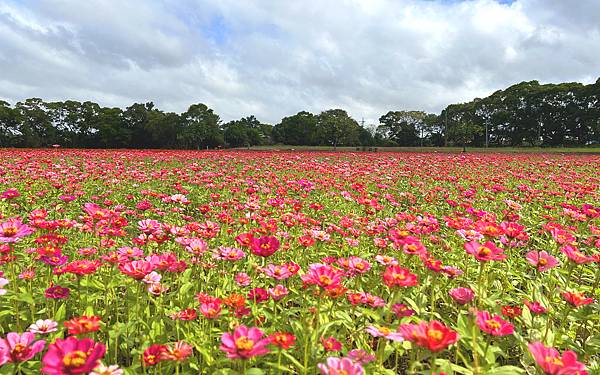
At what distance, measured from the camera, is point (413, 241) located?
192cm

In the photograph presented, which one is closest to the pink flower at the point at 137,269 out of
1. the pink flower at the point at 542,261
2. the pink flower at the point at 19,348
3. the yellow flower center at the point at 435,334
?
the pink flower at the point at 19,348

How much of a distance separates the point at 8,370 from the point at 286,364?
3.49 feet

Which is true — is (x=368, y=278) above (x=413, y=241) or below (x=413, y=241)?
below

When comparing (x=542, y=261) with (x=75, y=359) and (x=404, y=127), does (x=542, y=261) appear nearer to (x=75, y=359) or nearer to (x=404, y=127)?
(x=75, y=359)

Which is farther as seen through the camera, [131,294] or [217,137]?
[217,137]

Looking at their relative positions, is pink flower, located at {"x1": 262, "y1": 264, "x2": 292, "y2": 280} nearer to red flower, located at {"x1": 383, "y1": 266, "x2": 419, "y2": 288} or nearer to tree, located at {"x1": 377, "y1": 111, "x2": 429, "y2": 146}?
red flower, located at {"x1": 383, "y1": 266, "x2": 419, "y2": 288}

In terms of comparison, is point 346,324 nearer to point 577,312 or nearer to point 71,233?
point 577,312

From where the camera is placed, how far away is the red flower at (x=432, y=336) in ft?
3.26

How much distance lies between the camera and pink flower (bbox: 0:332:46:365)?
41.6 inches

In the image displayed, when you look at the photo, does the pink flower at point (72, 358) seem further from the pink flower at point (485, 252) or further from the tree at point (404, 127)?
the tree at point (404, 127)

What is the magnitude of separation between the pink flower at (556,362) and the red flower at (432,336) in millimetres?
250

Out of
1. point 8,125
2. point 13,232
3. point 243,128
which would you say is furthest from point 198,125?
point 13,232

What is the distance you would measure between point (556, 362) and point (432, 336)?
0.37 metres

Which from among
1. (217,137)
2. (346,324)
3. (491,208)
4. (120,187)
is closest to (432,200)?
(491,208)
